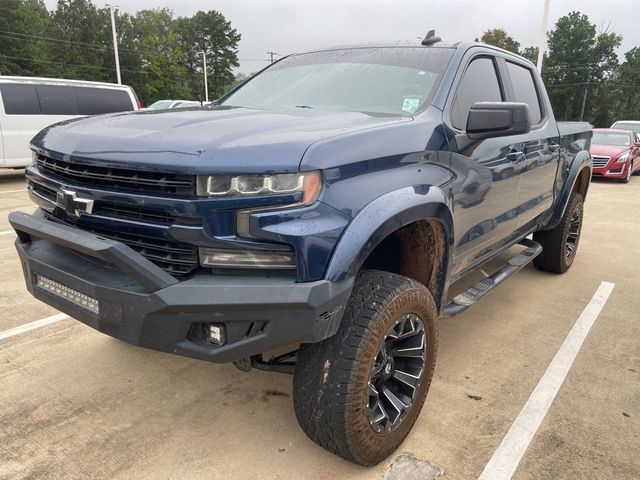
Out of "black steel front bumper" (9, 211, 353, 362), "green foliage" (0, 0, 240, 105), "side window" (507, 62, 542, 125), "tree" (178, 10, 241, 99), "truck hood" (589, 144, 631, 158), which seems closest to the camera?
"black steel front bumper" (9, 211, 353, 362)

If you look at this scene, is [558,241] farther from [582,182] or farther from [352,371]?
[352,371]

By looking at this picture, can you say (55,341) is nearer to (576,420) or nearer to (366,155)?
(366,155)

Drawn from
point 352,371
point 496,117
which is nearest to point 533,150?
point 496,117

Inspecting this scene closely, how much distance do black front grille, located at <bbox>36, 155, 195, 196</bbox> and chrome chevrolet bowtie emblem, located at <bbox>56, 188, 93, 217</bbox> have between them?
72 millimetres

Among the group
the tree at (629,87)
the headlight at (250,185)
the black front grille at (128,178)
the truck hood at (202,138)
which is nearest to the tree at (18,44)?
the truck hood at (202,138)

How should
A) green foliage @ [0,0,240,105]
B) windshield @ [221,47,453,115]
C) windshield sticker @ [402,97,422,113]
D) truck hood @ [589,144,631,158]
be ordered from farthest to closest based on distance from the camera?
green foliage @ [0,0,240,105] → truck hood @ [589,144,631,158] → windshield @ [221,47,453,115] → windshield sticker @ [402,97,422,113]

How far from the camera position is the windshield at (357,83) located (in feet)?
9.61

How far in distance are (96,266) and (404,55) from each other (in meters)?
2.18

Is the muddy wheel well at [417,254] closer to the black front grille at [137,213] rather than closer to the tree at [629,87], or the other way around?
the black front grille at [137,213]

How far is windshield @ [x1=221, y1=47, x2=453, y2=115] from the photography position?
293 cm

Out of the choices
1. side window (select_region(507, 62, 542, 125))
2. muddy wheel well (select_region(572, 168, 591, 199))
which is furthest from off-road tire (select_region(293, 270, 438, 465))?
muddy wheel well (select_region(572, 168, 591, 199))

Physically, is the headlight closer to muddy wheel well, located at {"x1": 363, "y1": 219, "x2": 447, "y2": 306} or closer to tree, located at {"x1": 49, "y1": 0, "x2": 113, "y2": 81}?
muddy wheel well, located at {"x1": 363, "y1": 219, "x2": 447, "y2": 306}

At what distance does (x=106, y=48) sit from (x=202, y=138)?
2370 inches

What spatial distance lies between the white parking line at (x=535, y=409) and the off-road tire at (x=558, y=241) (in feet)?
3.09
